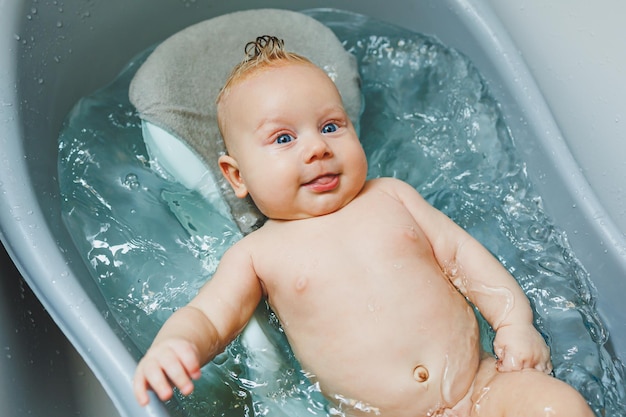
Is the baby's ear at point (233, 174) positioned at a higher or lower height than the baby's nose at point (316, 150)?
lower

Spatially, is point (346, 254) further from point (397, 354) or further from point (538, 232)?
point (538, 232)

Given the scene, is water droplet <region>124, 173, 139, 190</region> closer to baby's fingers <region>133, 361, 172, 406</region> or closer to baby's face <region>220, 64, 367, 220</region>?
baby's face <region>220, 64, 367, 220</region>

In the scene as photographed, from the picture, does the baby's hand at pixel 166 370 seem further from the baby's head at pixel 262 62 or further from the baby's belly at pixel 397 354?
the baby's head at pixel 262 62

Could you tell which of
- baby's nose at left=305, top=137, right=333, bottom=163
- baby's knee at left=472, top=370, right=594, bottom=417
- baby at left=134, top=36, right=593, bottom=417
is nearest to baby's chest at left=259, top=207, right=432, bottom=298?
baby at left=134, top=36, right=593, bottom=417

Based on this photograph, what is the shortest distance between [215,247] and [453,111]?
1.92 ft

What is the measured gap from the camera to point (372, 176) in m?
1.49

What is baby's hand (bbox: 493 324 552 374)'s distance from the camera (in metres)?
1.05

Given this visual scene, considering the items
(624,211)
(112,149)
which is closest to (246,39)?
(112,149)

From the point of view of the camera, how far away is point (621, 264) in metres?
1.29

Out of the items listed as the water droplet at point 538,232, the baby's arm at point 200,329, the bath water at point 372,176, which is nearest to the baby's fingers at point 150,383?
the baby's arm at point 200,329

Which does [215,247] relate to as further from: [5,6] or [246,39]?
[5,6]

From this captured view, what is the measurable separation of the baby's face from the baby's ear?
49 millimetres

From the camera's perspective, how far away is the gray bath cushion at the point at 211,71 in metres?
1.38

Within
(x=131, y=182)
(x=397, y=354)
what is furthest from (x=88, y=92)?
(x=397, y=354)
